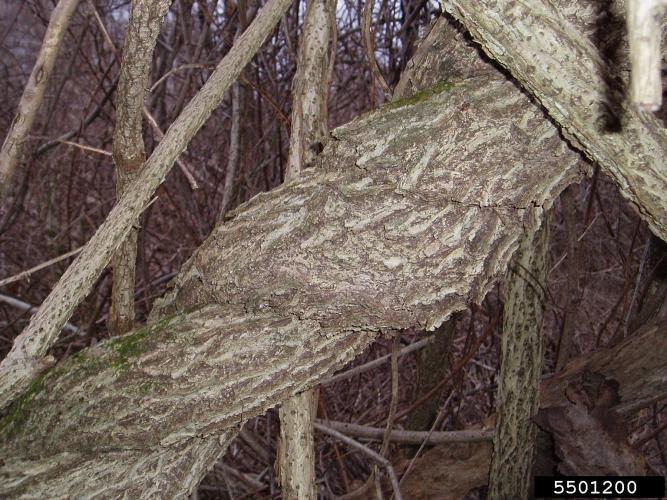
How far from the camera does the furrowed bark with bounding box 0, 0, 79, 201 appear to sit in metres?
1.29

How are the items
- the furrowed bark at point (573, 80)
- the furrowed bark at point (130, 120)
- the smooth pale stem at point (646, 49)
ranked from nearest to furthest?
the smooth pale stem at point (646, 49), the furrowed bark at point (573, 80), the furrowed bark at point (130, 120)

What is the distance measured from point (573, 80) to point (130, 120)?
3.26 feet

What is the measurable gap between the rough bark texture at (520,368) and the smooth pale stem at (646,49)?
1680 millimetres

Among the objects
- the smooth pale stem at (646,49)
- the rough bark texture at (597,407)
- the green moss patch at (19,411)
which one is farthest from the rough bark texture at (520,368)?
the smooth pale stem at (646,49)

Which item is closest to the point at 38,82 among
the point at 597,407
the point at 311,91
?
the point at 311,91

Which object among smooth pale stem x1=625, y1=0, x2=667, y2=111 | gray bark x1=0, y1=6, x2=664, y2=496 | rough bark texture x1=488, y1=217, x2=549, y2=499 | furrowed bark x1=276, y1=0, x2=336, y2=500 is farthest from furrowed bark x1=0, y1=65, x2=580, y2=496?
rough bark texture x1=488, y1=217, x2=549, y2=499

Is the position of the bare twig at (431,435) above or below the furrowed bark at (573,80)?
below

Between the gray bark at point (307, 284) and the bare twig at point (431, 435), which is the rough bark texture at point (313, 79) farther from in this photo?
the bare twig at point (431, 435)

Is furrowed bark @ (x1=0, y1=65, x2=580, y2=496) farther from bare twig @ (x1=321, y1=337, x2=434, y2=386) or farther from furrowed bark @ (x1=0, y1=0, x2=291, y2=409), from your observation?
bare twig @ (x1=321, y1=337, x2=434, y2=386)

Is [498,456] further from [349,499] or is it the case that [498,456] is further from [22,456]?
[22,456]

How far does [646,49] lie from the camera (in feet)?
1.51

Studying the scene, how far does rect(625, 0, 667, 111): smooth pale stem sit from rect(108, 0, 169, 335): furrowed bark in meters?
1.08

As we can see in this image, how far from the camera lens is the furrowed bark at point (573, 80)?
96cm

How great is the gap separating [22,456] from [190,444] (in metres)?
0.38
